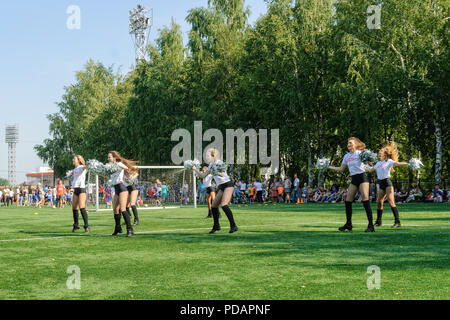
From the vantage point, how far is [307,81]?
38.0 m

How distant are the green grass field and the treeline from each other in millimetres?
21586

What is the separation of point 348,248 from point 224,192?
3.82 meters

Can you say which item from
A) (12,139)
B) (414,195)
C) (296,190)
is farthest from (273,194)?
(12,139)

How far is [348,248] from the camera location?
9641mm

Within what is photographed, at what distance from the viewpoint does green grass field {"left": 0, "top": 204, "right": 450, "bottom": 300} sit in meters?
6.20

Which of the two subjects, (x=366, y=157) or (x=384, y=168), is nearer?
(x=366, y=157)

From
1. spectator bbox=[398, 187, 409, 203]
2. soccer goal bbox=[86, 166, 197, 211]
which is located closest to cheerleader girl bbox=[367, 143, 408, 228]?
spectator bbox=[398, 187, 409, 203]

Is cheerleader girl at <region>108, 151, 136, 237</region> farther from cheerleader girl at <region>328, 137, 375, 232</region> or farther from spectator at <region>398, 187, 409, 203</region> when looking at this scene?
spectator at <region>398, 187, 409, 203</region>

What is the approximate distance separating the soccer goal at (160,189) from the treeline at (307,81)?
920 centimetres

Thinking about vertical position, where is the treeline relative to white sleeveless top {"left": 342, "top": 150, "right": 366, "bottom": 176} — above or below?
above

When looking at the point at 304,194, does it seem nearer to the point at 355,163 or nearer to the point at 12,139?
the point at 355,163

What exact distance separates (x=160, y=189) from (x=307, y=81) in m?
13.0

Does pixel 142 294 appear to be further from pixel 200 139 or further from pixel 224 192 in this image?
pixel 200 139

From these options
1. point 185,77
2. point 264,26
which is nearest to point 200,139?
point 185,77
